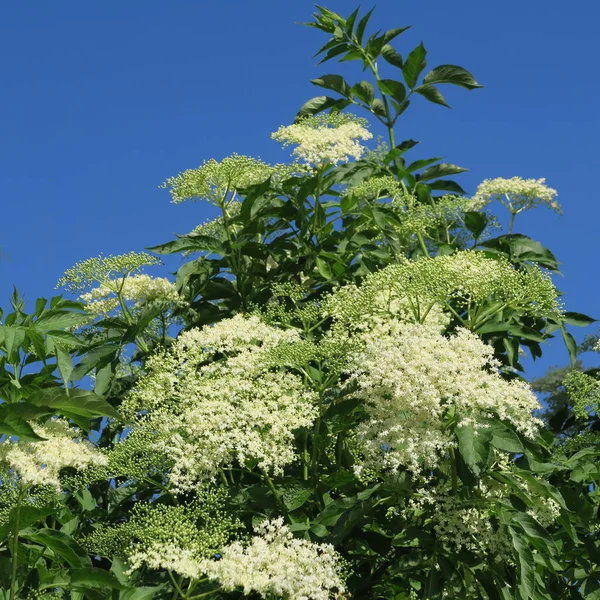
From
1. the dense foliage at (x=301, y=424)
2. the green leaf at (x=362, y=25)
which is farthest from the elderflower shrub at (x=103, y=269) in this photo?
the green leaf at (x=362, y=25)

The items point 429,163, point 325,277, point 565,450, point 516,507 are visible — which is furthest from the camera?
point 429,163

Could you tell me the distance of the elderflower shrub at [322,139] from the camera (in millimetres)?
4914

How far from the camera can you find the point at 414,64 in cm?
537

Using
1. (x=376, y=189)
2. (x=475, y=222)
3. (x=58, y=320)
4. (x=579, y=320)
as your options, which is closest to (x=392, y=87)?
(x=376, y=189)

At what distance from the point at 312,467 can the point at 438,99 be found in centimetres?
232

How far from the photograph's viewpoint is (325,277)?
4750 mm

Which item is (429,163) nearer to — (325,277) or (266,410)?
(325,277)

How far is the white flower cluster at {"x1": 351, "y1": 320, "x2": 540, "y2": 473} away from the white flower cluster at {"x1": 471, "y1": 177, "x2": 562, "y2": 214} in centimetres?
201

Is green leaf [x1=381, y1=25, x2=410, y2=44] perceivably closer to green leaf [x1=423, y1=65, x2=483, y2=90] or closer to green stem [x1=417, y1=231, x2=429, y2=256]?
green leaf [x1=423, y1=65, x2=483, y2=90]

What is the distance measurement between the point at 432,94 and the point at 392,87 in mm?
219

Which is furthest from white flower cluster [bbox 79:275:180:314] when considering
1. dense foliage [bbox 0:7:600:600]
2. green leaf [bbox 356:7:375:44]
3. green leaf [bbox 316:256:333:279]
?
green leaf [bbox 356:7:375:44]

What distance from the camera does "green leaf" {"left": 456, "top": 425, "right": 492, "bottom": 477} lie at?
3.35 metres

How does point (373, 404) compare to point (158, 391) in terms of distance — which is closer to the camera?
point (373, 404)

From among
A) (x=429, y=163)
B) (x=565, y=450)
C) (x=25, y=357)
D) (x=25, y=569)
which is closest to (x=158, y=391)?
(x=25, y=357)
